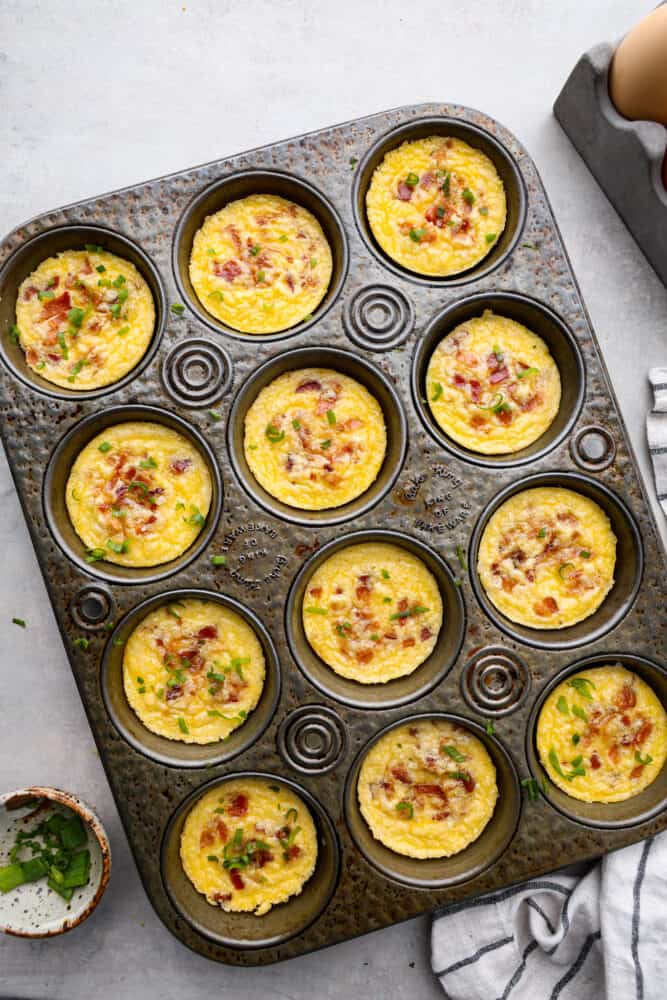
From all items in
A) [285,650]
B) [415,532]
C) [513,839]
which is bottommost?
[513,839]

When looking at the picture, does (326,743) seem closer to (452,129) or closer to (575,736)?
(575,736)

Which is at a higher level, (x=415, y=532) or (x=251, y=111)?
(x=251, y=111)

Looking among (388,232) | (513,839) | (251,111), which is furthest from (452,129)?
(513,839)

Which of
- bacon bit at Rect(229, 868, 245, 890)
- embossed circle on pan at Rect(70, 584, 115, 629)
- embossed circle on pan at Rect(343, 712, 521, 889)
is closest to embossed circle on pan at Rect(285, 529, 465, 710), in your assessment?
embossed circle on pan at Rect(343, 712, 521, 889)

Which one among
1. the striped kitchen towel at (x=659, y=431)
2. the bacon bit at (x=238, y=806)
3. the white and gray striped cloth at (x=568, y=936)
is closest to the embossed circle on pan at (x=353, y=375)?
the bacon bit at (x=238, y=806)

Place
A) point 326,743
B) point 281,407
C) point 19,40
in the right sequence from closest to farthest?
point 326,743 < point 281,407 < point 19,40

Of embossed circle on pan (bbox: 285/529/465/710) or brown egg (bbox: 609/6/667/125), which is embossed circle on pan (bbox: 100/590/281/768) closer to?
embossed circle on pan (bbox: 285/529/465/710)
